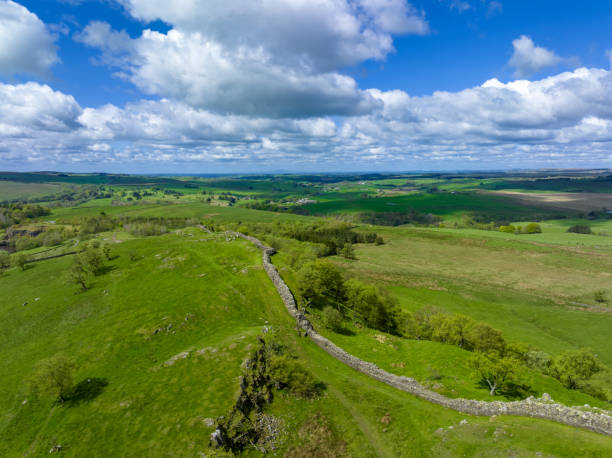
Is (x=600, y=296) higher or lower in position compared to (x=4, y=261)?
lower

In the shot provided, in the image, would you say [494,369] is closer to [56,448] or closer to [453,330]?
[453,330]

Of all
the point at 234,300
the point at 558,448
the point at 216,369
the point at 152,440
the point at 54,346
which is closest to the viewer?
the point at 558,448

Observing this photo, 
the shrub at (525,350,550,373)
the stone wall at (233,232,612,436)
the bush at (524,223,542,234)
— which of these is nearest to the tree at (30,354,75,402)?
the stone wall at (233,232,612,436)

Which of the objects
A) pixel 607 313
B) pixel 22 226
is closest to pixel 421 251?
pixel 607 313

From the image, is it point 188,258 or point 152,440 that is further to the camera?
point 188,258

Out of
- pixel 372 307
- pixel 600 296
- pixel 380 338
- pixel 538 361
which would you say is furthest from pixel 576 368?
pixel 600 296

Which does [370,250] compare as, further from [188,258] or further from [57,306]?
[57,306]

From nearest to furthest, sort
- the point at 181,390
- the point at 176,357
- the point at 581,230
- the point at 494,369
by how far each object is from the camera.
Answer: the point at 181,390
the point at 494,369
the point at 176,357
the point at 581,230
